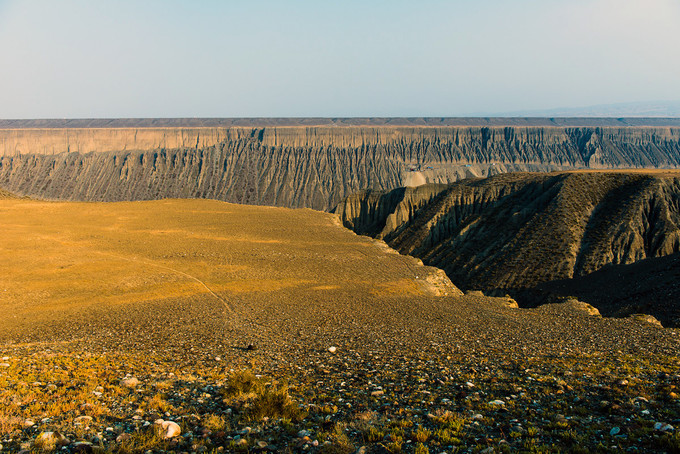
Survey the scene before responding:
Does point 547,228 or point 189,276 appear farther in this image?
point 547,228

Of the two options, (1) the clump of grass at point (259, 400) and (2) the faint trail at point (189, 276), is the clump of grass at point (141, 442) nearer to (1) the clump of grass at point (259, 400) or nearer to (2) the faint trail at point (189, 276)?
(1) the clump of grass at point (259, 400)

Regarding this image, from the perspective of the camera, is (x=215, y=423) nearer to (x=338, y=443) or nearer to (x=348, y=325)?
(x=338, y=443)

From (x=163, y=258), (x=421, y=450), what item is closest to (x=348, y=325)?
(x=421, y=450)

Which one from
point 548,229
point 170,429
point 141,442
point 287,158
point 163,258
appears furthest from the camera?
point 287,158

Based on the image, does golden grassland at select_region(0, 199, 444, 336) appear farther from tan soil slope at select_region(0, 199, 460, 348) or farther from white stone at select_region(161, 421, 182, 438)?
white stone at select_region(161, 421, 182, 438)

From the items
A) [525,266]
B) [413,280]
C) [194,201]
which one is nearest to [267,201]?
[194,201]

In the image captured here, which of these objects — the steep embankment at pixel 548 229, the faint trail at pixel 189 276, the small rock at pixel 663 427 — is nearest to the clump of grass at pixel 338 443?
the small rock at pixel 663 427
